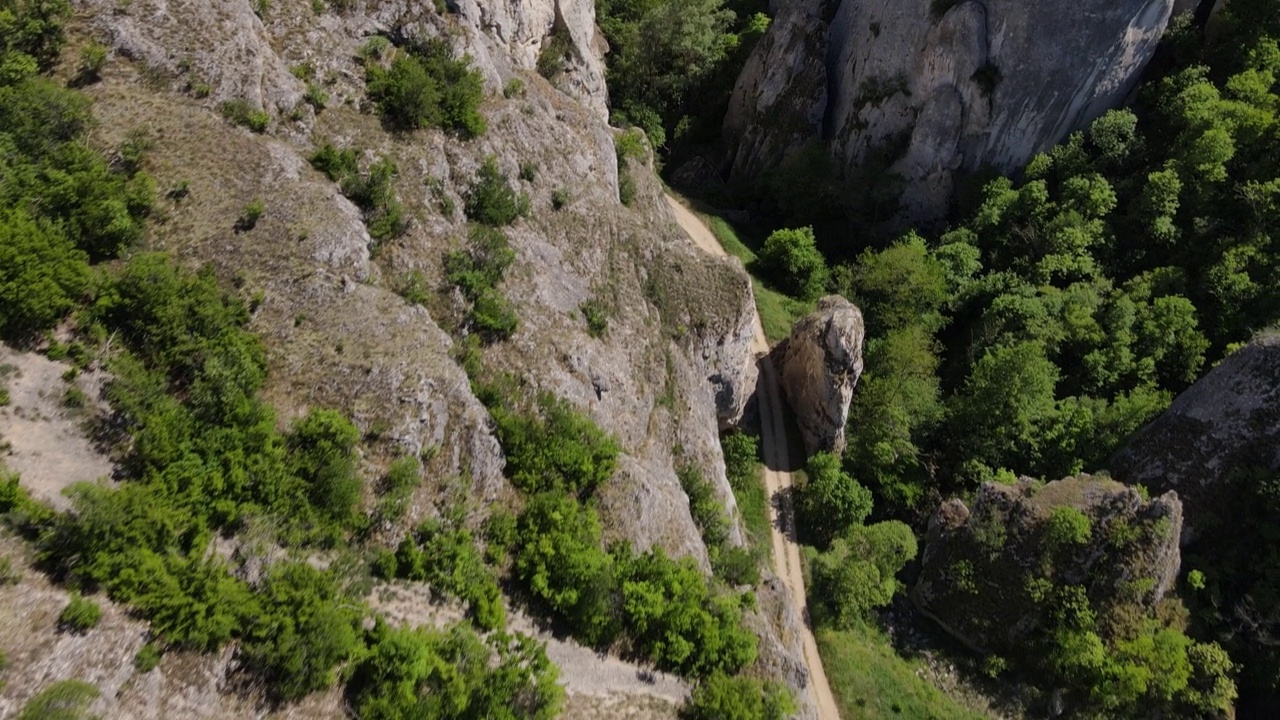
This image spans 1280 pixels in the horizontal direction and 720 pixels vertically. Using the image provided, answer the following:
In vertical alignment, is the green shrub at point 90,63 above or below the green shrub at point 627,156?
below

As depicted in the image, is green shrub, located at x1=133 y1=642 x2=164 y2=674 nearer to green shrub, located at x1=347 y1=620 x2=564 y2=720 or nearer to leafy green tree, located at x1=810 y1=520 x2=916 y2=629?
green shrub, located at x1=347 y1=620 x2=564 y2=720

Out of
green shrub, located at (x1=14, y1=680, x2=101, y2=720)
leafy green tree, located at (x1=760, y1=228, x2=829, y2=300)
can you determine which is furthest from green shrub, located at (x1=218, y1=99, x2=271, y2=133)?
leafy green tree, located at (x1=760, y1=228, x2=829, y2=300)

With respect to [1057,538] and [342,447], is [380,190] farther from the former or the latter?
[1057,538]

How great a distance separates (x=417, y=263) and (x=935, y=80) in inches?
1734

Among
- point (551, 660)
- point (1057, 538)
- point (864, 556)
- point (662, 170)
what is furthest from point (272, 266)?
point (662, 170)

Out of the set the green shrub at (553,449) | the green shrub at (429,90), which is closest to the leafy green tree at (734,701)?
the green shrub at (553,449)

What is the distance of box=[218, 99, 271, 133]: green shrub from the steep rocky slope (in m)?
0.38

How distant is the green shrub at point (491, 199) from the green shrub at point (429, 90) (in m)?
2.41

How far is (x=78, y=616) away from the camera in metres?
17.7

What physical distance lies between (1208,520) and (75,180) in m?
54.9

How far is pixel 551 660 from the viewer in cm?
2552

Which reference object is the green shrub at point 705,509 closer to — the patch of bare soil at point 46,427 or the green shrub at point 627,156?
the green shrub at point 627,156

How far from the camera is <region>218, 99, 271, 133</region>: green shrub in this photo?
93.4 feet

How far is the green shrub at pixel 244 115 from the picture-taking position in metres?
28.5
